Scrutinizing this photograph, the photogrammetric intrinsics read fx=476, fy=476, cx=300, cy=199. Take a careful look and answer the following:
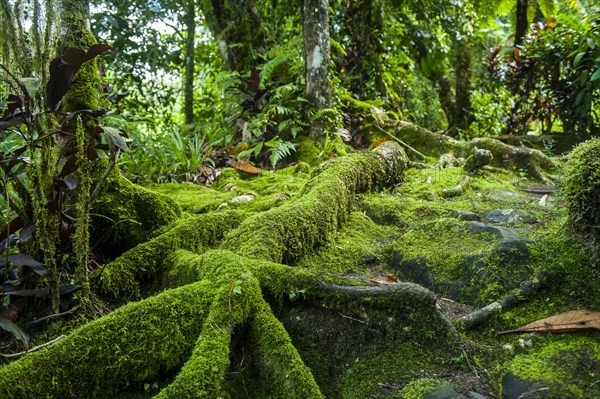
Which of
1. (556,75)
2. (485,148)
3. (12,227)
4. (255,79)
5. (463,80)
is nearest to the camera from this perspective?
(12,227)

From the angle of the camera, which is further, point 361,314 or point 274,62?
point 274,62

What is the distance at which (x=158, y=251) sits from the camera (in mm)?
3285

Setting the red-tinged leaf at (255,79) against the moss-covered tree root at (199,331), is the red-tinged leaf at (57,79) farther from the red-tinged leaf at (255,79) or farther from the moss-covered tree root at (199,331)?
the red-tinged leaf at (255,79)

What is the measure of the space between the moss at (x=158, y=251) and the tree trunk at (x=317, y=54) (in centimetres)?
322

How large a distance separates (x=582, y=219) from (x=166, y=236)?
2.60 metres

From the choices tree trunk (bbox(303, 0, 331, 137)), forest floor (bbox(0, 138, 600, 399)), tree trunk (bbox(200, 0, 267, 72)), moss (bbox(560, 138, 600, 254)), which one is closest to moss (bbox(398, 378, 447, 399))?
forest floor (bbox(0, 138, 600, 399))

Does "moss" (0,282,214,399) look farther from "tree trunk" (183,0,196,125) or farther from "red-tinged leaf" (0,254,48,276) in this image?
"tree trunk" (183,0,196,125)

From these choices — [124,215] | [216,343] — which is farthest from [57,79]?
[216,343]

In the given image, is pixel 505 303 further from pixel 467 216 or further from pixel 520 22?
pixel 520 22

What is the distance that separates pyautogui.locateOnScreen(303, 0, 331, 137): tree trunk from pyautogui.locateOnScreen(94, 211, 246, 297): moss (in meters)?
3.22

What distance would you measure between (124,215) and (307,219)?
4.50ft

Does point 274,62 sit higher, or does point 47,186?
point 274,62

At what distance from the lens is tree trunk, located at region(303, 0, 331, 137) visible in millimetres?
6117

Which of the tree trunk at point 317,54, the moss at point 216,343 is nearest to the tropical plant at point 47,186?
the moss at point 216,343
